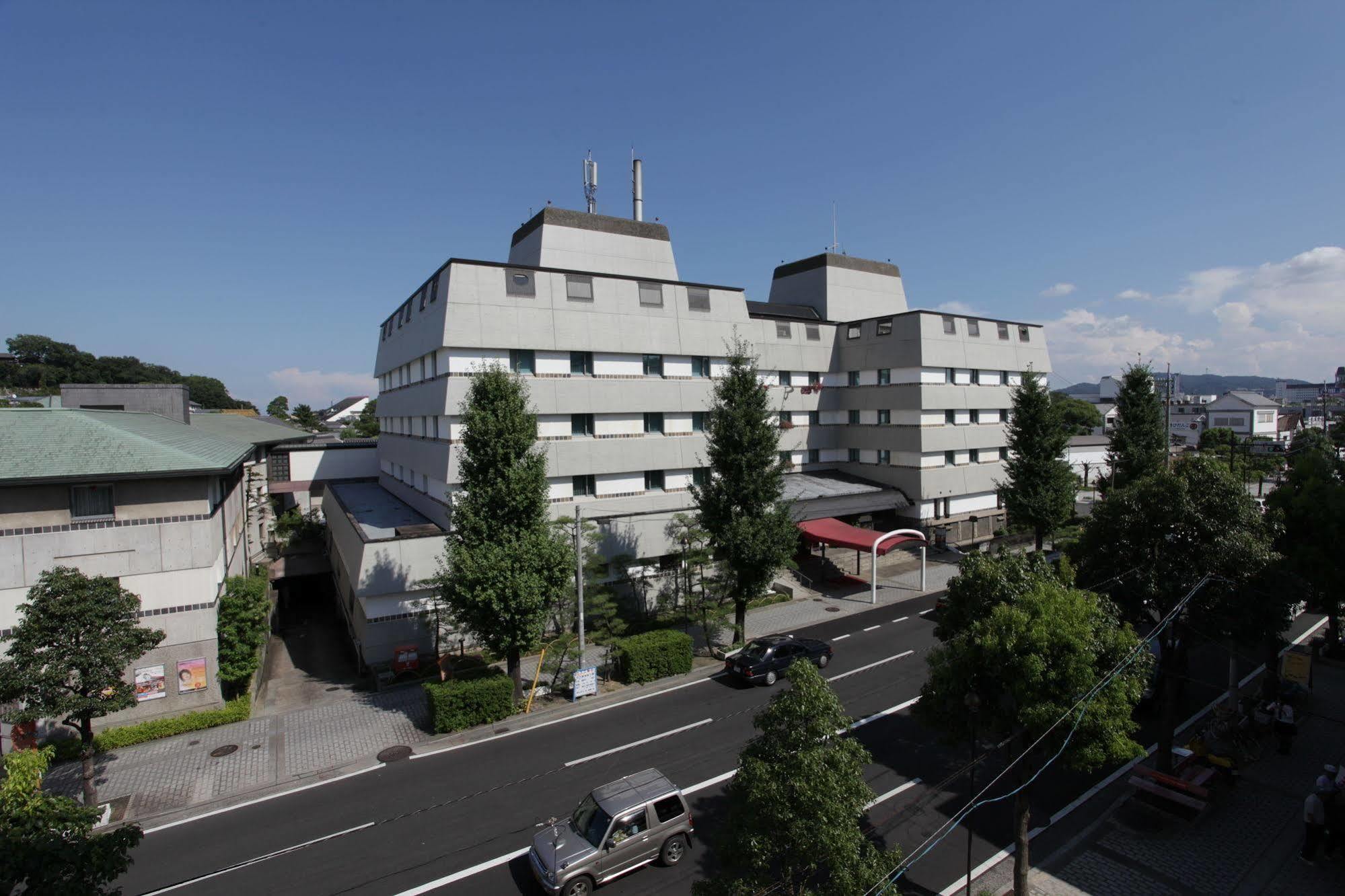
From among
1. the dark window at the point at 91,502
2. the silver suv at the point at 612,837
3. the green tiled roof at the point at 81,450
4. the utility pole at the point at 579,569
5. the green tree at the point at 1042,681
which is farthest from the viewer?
the utility pole at the point at 579,569

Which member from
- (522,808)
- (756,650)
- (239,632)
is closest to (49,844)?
(522,808)

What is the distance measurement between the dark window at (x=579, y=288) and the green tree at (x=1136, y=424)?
3602 centimetres

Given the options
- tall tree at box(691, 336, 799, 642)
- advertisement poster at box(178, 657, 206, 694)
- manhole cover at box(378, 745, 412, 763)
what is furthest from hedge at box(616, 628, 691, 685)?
advertisement poster at box(178, 657, 206, 694)

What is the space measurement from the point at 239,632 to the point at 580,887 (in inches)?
604

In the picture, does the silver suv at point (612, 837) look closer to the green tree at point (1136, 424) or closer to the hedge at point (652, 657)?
the hedge at point (652, 657)

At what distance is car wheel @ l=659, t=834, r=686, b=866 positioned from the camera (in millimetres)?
13297

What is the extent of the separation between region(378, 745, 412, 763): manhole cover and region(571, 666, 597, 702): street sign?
203 inches

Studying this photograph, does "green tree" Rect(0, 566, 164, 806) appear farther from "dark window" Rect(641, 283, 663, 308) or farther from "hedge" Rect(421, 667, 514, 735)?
"dark window" Rect(641, 283, 663, 308)

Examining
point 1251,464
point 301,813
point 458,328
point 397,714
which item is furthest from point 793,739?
point 1251,464

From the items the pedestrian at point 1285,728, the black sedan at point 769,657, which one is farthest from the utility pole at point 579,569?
the pedestrian at point 1285,728

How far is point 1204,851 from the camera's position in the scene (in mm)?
13359

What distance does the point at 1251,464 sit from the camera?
210 feet

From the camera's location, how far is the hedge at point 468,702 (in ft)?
62.8

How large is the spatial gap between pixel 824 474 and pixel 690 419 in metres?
13.5
